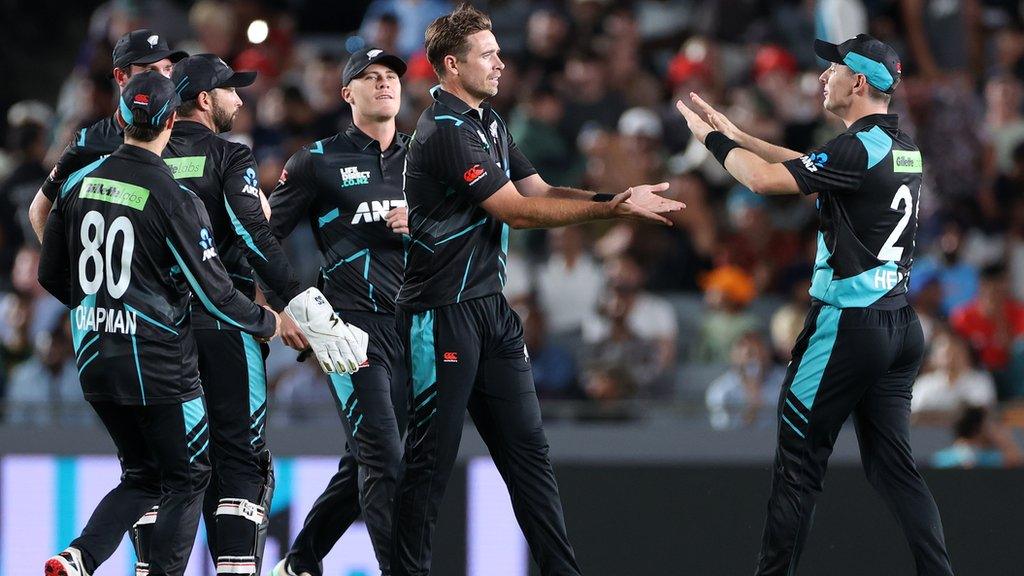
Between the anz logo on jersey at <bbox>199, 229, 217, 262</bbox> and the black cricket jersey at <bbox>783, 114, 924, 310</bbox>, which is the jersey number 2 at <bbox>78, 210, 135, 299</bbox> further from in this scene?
the black cricket jersey at <bbox>783, 114, 924, 310</bbox>

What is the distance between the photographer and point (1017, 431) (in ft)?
28.6

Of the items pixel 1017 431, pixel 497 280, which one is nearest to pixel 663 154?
pixel 1017 431

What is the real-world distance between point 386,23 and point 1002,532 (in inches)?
291

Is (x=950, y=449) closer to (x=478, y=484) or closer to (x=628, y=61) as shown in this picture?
(x=478, y=484)

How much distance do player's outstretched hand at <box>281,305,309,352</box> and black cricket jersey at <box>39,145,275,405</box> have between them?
0.51m

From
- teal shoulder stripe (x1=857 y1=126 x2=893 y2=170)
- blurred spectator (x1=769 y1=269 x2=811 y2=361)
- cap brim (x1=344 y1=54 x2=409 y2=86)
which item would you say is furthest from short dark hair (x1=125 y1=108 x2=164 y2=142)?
blurred spectator (x1=769 y1=269 x2=811 y2=361)

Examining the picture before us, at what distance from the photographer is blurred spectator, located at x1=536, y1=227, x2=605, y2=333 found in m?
10.9

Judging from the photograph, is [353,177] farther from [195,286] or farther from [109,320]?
[109,320]

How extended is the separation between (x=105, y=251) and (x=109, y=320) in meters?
0.28

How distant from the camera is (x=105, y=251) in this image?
594 centimetres

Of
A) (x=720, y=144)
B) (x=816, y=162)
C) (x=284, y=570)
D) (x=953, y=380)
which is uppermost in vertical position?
(x=720, y=144)

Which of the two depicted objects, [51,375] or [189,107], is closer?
[189,107]

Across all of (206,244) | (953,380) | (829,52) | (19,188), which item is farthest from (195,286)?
(19,188)

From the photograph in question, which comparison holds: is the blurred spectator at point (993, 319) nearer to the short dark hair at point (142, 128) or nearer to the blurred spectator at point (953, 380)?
the blurred spectator at point (953, 380)
